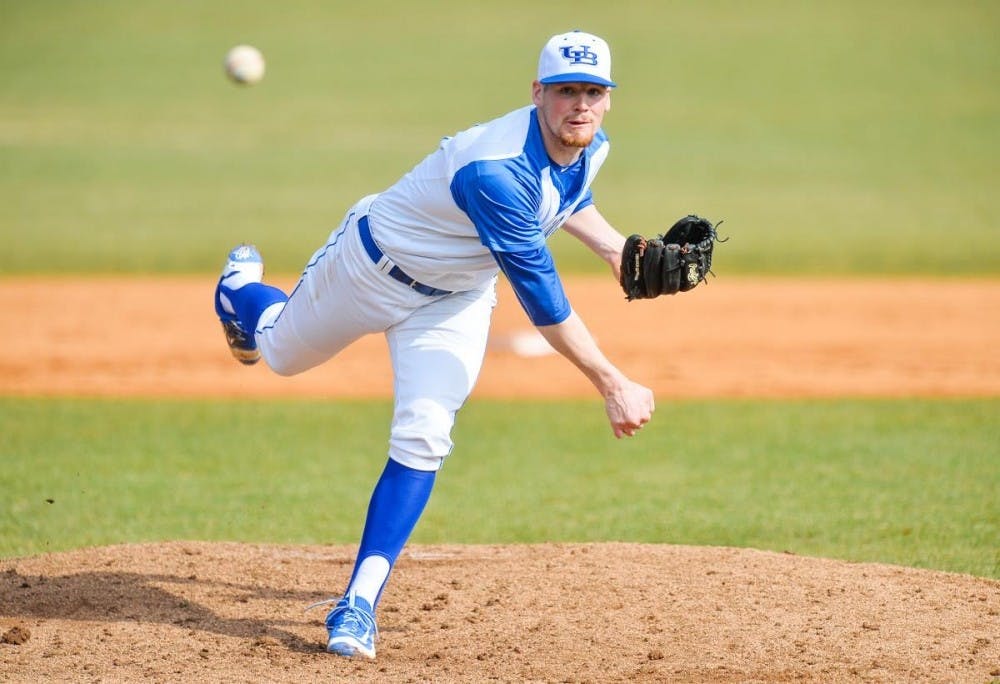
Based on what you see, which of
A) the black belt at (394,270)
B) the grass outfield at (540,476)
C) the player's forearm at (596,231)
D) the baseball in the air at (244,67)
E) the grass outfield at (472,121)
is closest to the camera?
the black belt at (394,270)

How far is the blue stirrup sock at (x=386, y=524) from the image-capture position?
14.7 feet

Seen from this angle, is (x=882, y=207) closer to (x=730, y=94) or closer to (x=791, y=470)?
(x=730, y=94)

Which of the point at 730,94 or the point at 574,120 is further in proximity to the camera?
the point at 730,94

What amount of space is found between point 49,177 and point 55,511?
14436 mm

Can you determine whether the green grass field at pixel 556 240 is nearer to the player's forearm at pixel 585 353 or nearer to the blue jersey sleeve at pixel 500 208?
the player's forearm at pixel 585 353

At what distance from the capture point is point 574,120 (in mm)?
4285

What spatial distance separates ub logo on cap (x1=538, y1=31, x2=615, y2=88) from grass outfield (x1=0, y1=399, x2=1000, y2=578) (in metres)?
2.68

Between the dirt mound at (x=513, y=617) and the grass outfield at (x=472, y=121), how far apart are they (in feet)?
28.9

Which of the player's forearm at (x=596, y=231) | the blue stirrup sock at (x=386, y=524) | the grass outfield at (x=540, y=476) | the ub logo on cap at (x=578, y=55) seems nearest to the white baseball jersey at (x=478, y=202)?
the player's forearm at (x=596, y=231)

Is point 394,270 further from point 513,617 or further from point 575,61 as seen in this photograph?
point 513,617

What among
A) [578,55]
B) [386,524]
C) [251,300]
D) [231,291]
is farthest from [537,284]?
[231,291]

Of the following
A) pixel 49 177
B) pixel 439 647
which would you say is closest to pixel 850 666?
pixel 439 647

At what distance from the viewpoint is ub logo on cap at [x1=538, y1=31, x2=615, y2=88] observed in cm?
423

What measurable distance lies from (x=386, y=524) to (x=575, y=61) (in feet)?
5.47
